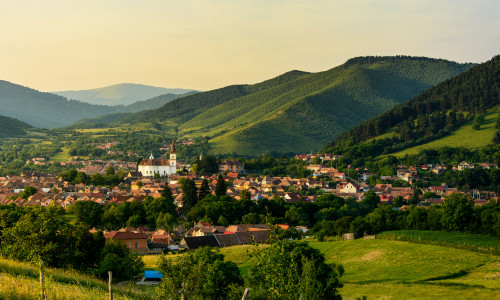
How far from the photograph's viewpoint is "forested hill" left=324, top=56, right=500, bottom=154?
5207 inches

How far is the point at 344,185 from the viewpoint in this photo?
96.8m

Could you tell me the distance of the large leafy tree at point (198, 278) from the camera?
738 inches

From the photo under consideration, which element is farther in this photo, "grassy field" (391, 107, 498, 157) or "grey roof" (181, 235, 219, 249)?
"grassy field" (391, 107, 498, 157)

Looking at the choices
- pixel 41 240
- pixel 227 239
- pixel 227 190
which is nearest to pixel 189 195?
pixel 227 190

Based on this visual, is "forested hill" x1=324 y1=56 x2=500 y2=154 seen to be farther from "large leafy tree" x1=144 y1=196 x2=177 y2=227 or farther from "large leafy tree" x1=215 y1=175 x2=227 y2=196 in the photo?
"large leafy tree" x1=144 y1=196 x2=177 y2=227

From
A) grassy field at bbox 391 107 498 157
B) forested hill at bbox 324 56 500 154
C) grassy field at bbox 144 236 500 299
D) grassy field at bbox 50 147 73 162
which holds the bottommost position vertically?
grassy field at bbox 144 236 500 299

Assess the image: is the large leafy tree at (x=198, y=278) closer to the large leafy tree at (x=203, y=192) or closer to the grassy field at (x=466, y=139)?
the large leafy tree at (x=203, y=192)

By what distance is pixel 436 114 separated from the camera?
139 meters

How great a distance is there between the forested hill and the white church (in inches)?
1521

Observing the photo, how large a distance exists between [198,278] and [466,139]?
116 meters

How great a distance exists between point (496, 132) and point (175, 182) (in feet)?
225

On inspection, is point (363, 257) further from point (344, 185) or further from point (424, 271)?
point (344, 185)

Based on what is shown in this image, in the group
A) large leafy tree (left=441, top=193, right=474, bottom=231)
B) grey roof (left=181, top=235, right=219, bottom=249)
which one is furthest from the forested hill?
grey roof (left=181, top=235, right=219, bottom=249)

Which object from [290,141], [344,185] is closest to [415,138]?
[344,185]
